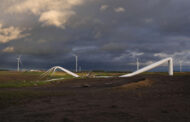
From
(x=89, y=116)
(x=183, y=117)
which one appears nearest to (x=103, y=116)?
(x=89, y=116)

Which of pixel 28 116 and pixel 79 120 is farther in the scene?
pixel 28 116

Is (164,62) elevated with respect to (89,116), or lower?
elevated

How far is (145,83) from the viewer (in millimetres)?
24359

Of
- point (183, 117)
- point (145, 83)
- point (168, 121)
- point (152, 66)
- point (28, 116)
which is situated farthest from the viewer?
point (152, 66)

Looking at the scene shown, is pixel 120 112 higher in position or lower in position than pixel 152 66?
lower

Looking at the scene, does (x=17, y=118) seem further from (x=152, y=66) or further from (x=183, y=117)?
(x=152, y=66)

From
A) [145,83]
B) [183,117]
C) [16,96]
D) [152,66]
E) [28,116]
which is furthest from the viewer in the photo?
[152,66]

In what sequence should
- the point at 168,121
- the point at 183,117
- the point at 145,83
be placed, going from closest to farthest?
the point at 168,121 < the point at 183,117 < the point at 145,83

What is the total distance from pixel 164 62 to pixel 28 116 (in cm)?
3992

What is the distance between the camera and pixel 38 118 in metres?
8.48

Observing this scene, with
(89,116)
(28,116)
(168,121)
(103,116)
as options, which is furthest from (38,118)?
(168,121)

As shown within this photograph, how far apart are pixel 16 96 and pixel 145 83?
15.7m

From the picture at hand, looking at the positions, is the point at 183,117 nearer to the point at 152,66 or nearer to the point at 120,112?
the point at 120,112

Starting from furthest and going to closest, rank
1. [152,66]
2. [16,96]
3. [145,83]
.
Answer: [152,66], [145,83], [16,96]
